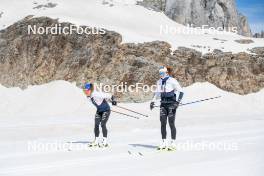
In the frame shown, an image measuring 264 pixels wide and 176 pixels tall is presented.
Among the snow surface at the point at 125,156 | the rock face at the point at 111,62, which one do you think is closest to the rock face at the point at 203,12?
the rock face at the point at 111,62

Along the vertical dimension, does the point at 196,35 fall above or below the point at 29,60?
above

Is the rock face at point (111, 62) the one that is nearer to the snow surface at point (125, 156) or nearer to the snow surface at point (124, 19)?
the snow surface at point (124, 19)

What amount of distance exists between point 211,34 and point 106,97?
26.3 meters

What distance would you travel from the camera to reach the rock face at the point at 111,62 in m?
27.4

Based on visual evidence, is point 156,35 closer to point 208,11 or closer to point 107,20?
point 107,20

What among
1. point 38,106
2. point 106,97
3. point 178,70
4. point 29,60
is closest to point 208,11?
point 178,70

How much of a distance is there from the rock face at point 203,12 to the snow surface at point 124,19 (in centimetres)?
663

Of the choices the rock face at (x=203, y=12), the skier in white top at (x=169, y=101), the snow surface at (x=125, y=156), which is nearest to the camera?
the snow surface at (x=125, y=156)

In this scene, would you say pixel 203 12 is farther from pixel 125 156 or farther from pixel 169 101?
pixel 125 156

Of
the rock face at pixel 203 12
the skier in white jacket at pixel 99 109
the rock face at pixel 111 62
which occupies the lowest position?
the skier in white jacket at pixel 99 109

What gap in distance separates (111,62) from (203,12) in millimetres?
23090

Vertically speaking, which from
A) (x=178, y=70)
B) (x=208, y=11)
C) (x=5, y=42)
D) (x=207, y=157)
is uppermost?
(x=208, y=11)

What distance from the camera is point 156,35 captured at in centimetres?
3131

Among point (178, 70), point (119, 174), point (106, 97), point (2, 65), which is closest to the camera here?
point (119, 174)
